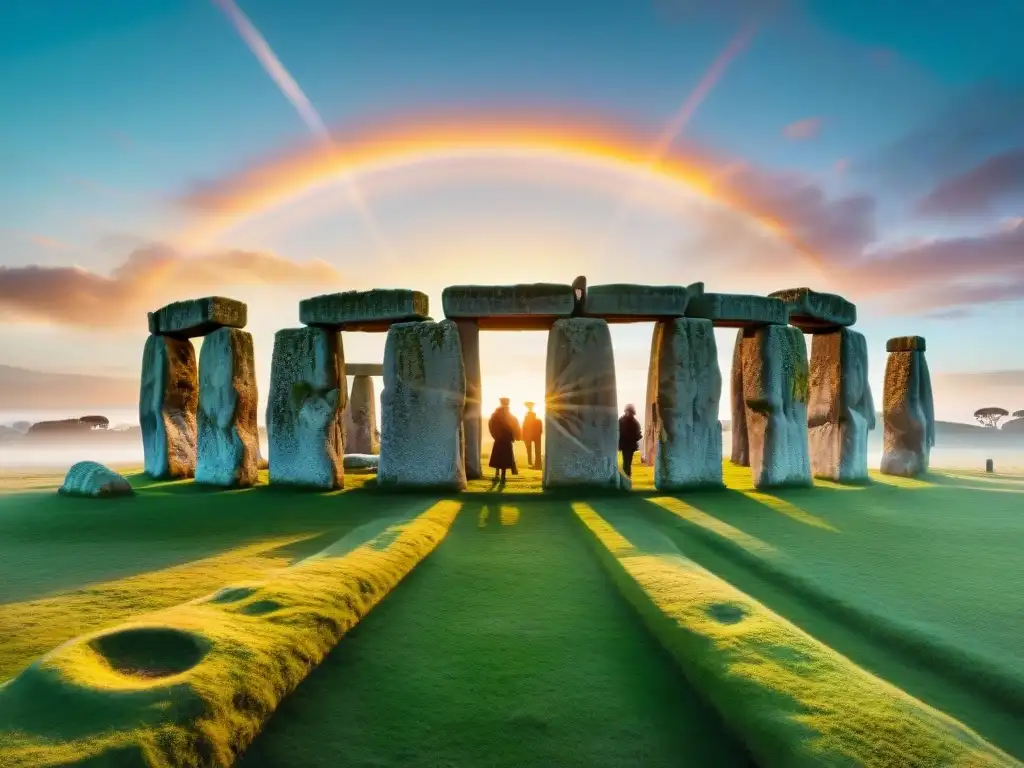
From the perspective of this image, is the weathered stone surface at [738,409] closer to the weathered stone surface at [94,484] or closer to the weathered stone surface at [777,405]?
the weathered stone surface at [777,405]

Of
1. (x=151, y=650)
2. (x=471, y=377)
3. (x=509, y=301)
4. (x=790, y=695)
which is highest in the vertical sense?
(x=509, y=301)

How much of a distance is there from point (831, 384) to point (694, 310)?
380cm

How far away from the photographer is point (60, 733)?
6.52 ft

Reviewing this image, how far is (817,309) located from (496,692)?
35.2ft

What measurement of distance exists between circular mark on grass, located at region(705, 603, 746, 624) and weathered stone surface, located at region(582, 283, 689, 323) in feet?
22.7

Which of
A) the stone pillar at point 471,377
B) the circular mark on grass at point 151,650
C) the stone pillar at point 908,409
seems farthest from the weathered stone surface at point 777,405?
Result: the circular mark on grass at point 151,650

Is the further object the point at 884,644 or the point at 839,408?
the point at 839,408

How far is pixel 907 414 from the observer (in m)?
12.8

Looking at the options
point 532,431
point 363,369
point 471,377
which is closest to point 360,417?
point 363,369

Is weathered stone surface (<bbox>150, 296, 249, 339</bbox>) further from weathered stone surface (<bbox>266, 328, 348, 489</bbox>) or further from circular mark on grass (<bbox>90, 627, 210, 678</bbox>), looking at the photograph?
circular mark on grass (<bbox>90, 627, 210, 678</bbox>)

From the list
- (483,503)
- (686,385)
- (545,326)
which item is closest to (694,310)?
(686,385)

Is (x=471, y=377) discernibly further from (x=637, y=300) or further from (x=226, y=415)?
(x=226, y=415)

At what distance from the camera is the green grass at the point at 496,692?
2.30m

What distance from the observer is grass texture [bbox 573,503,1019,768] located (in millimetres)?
A: 2064
